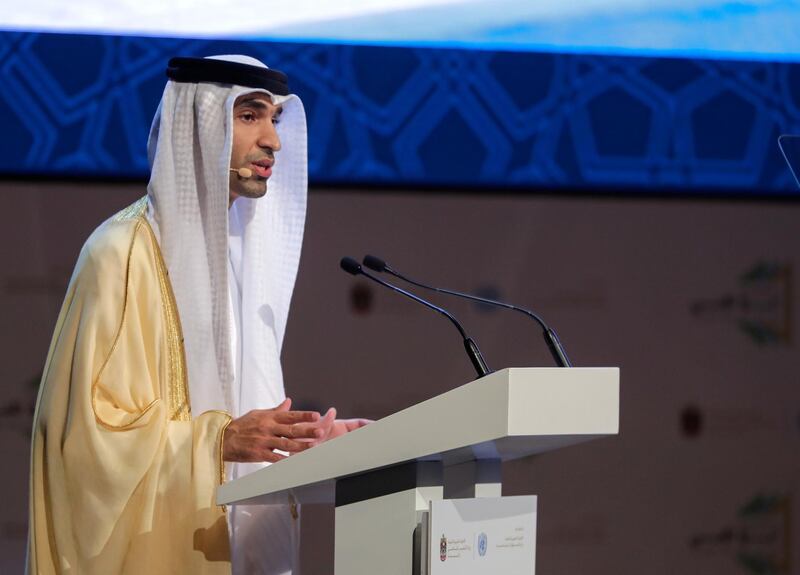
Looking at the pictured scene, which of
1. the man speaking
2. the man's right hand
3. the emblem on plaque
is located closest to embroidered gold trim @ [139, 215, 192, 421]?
the man speaking

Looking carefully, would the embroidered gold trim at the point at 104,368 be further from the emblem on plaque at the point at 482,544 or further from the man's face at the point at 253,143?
the emblem on plaque at the point at 482,544

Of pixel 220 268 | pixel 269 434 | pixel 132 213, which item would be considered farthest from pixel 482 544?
pixel 132 213

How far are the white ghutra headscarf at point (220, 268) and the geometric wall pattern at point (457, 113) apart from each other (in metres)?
1.42

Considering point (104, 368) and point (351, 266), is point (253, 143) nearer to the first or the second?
A: point (351, 266)

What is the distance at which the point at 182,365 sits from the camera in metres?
2.46

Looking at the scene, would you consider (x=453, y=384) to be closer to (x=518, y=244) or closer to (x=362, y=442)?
(x=518, y=244)

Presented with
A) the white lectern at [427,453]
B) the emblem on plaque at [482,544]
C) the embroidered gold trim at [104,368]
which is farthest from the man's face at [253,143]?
the emblem on plaque at [482,544]

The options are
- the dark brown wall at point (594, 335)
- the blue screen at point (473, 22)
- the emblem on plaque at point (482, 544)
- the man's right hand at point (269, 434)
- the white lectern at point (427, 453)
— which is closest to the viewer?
the white lectern at point (427, 453)

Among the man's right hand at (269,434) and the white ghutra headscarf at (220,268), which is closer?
the man's right hand at (269,434)

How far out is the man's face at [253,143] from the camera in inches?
104

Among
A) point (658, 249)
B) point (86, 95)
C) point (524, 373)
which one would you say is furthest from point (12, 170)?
point (524, 373)

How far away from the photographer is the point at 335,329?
4.30 metres

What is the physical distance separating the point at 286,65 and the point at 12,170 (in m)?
1.04

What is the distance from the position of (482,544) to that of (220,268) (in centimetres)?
121
